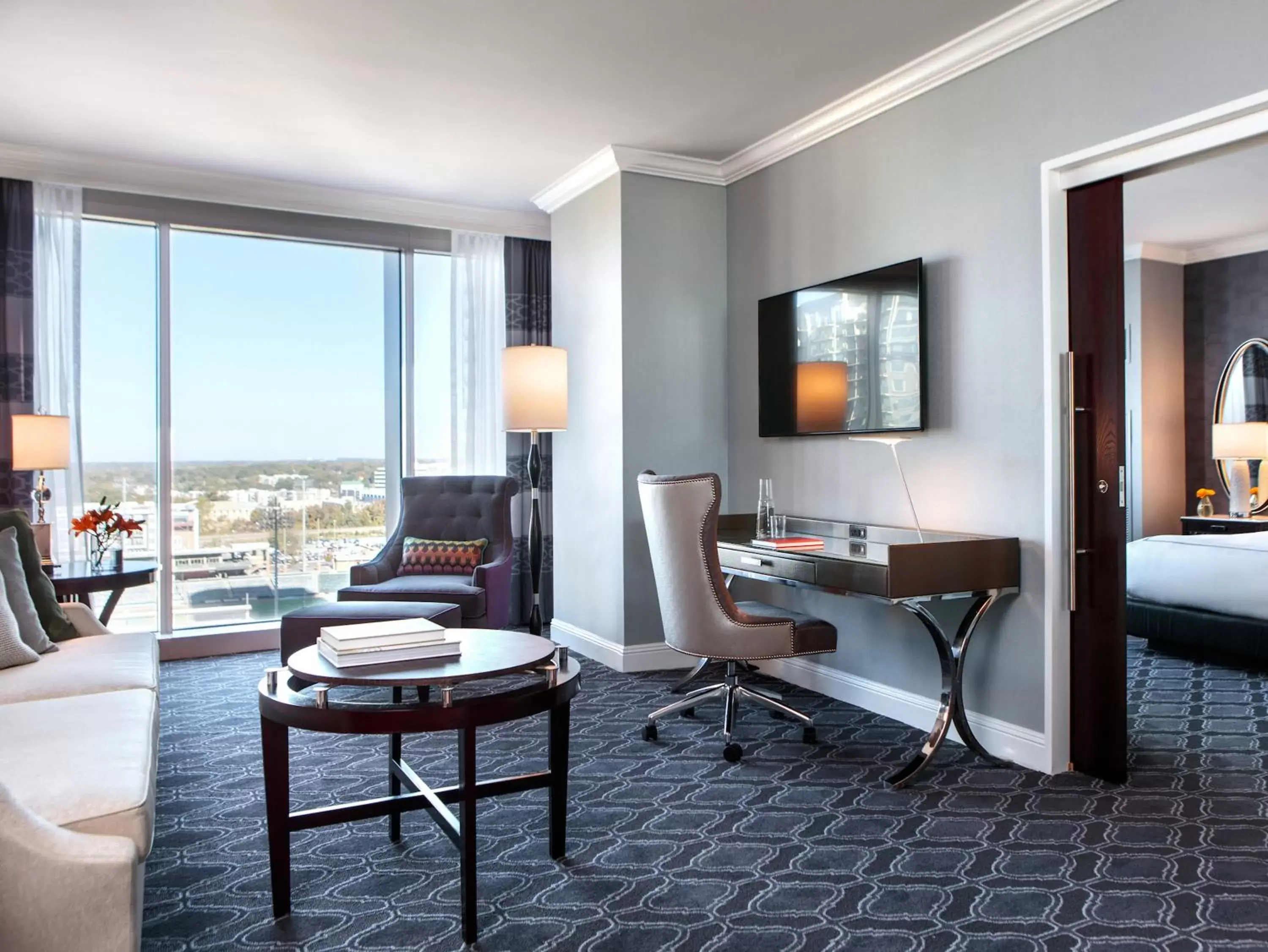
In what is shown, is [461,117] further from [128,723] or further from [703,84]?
[128,723]

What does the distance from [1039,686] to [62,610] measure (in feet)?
11.5

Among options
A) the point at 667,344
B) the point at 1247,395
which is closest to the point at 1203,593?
the point at 1247,395

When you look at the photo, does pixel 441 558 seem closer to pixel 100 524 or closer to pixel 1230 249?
pixel 100 524

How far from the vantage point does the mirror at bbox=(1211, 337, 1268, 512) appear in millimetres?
6656

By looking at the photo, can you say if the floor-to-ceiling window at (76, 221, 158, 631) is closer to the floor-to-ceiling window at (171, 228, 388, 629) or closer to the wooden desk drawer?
the floor-to-ceiling window at (171, 228, 388, 629)

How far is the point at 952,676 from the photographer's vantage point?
10.6 ft

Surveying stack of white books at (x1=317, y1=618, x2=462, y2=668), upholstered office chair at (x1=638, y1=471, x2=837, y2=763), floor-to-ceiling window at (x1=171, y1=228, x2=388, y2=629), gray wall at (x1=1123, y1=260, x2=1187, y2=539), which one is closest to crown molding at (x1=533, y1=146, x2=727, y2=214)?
floor-to-ceiling window at (x1=171, y1=228, x2=388, y2=629)

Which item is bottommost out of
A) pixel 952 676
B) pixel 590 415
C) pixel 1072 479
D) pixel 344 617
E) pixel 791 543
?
pixel 952 676

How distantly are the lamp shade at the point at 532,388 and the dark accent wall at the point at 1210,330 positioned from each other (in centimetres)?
526

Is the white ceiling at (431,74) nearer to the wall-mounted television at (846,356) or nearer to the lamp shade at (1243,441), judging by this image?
the wall-mounted television at (846,356)

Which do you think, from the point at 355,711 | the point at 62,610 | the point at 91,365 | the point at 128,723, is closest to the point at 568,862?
the point at 355,711

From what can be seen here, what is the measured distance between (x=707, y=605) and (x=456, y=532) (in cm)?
223

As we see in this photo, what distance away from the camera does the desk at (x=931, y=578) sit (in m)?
3.05

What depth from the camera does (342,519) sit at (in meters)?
5.61
